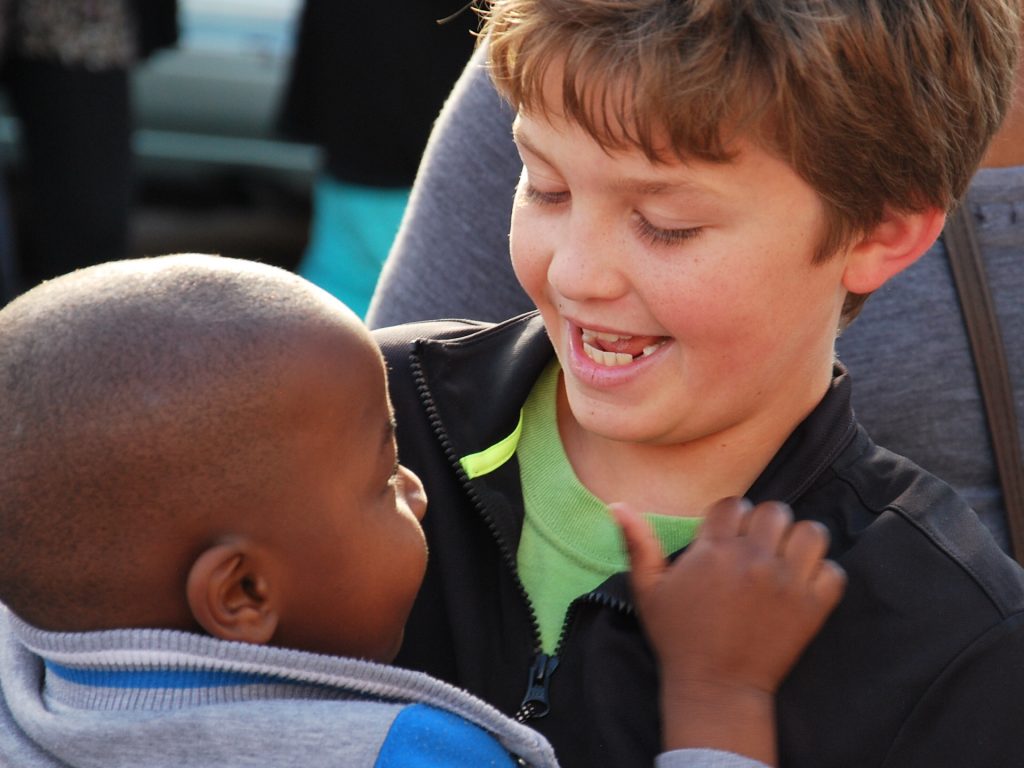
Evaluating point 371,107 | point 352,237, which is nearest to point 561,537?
point 352,237

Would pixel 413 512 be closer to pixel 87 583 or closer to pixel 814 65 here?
pixel 87 583

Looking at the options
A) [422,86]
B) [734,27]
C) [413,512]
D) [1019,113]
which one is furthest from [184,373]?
[422,86]

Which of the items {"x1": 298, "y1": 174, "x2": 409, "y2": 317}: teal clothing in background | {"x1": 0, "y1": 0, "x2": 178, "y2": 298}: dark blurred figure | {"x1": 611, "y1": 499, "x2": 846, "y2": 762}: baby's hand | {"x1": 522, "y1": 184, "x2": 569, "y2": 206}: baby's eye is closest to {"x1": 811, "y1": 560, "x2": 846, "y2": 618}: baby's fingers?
{"x1": 611, "y1": 499, "x2": 846, "y2": 762}: baby's hand

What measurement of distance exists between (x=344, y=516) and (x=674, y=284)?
44 cm

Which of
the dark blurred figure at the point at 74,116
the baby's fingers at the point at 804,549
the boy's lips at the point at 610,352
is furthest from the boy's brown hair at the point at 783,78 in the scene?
the dark blurred figure at the point at 74,116

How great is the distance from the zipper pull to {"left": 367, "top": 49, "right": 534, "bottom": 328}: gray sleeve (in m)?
0.66

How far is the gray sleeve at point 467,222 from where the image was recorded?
2256 millimetres

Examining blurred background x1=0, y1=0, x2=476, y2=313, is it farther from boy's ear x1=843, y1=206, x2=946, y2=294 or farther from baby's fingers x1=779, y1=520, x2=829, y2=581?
baby's fingers x1=779, y1=520, x2=829, y2=581

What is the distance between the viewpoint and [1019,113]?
2.15 meters

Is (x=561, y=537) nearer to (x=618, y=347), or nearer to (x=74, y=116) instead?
(x=618, y=347)

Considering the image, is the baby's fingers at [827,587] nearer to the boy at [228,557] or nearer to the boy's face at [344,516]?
the boy at [228,557]

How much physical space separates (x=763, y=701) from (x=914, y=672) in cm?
16

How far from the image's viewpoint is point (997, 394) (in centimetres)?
203

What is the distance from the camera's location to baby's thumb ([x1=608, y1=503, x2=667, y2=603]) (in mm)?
1645
